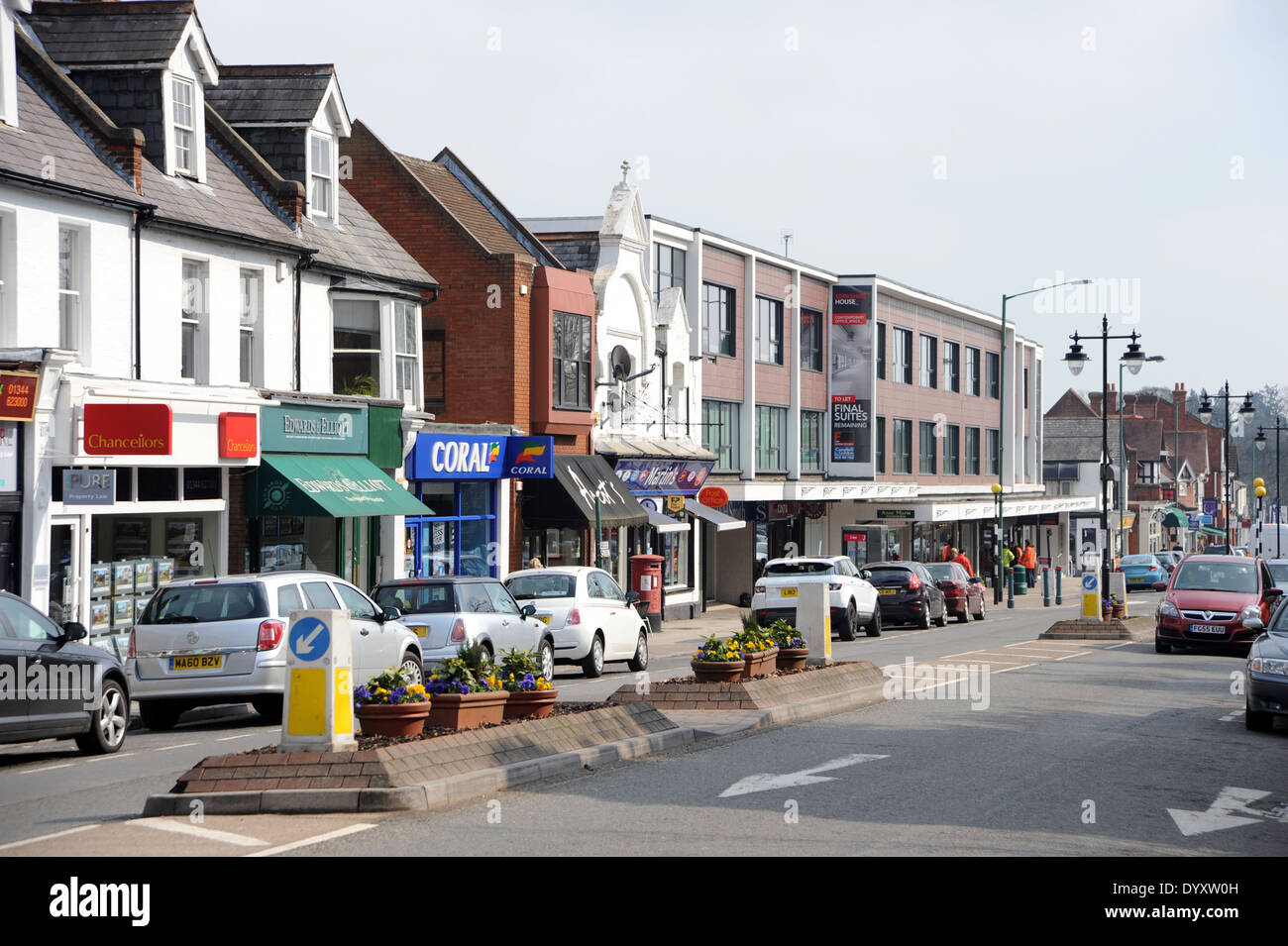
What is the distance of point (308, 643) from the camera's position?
38.1 feet

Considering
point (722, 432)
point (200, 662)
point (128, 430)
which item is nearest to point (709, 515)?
point (722, 432)

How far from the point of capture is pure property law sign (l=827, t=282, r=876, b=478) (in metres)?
56.6

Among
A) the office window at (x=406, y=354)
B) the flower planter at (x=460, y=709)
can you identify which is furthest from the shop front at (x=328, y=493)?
the flower planter at (x=460, y=709)

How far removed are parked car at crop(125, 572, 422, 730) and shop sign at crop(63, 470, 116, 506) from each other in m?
5.02

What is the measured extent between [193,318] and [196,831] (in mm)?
16369

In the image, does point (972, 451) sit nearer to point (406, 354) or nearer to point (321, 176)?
Answer: point (406, 354)

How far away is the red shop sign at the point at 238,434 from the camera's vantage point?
81.8 feet

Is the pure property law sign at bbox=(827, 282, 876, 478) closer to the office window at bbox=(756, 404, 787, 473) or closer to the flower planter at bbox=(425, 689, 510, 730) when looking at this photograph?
the office window at bbox=(756, 404, 787, 473)

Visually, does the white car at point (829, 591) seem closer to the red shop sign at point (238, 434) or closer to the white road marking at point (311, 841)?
the red shop sign at point (238, 434)

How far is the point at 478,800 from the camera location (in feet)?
38.1

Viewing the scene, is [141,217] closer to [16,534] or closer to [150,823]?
[16,534]

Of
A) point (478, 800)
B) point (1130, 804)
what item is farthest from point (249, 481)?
point (1130, 804)

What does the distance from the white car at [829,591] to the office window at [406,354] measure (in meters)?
7.95

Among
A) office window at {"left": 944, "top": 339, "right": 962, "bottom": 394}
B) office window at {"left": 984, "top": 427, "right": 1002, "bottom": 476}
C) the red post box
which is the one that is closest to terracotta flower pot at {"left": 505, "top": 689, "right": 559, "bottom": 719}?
the red post box
